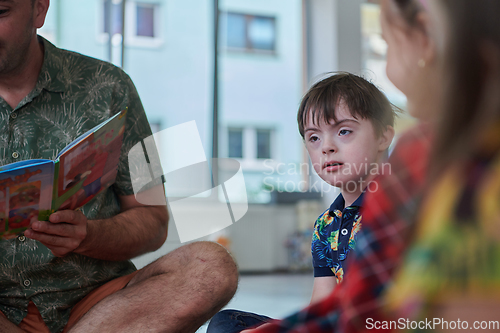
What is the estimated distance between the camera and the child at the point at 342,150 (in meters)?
1.03

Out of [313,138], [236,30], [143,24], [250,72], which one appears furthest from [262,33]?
[313,138]

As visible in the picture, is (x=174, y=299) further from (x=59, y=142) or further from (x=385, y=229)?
(x=385, y=229)

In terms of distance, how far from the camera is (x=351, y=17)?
4707 mm

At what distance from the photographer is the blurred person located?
0.26 meters

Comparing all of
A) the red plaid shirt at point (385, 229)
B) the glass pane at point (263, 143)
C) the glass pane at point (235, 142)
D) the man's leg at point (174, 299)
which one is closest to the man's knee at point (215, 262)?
the man's leg at point (174, 299)

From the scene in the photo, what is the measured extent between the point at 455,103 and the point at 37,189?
0.71 meters

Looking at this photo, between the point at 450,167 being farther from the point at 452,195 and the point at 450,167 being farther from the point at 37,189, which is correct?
the point at 37,189

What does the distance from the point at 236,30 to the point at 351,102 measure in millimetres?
4936

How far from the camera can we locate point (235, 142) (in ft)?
18.3

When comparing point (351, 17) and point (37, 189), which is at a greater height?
point (351, 17)

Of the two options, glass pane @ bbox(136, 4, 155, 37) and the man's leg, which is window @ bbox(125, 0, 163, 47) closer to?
glass pane @ bbox(136, 4, 155, 37)

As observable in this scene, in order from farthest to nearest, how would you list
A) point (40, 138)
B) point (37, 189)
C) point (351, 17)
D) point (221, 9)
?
point (221, 9)
point (351, 17)
point (40, 138)
point (37, 189)

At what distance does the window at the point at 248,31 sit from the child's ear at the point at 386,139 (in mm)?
4835

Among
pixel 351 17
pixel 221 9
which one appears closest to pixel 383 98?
pixel 351 17
